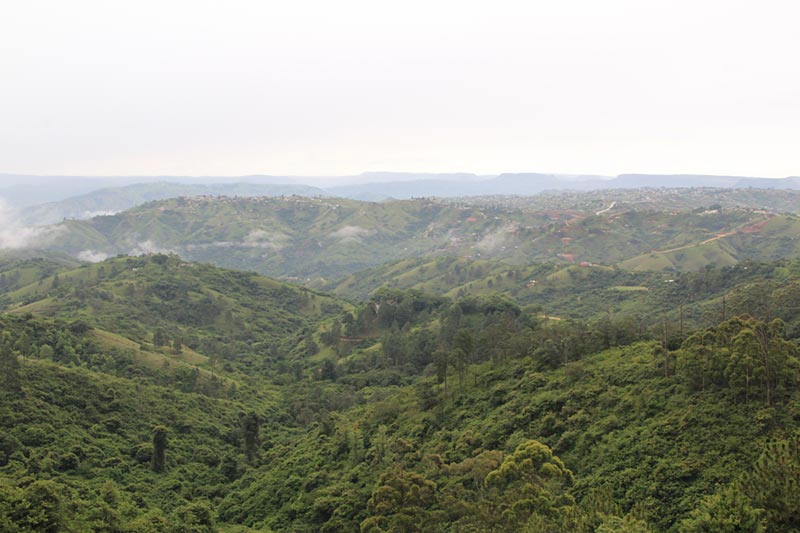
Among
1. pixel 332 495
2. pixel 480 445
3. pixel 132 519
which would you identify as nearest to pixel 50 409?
pixel 132 519

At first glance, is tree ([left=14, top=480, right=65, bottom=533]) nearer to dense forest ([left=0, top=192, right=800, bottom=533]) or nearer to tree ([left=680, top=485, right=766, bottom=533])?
dense forest ([left=0, top=192, right=800, bottom=533])

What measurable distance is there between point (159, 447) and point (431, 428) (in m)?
32.9

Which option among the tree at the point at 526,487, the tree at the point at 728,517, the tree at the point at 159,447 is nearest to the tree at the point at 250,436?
the tree at the point at 159,447

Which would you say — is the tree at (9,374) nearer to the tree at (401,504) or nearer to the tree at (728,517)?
the tree at (401,504)

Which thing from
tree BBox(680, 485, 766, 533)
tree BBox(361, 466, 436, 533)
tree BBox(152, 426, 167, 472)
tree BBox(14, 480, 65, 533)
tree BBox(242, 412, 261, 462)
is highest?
tree BBox(680, 485, 766, 533)

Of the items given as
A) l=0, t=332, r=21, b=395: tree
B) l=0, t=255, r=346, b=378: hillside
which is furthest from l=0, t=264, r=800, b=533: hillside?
l=0, t=255, r=346, b=378: hillside

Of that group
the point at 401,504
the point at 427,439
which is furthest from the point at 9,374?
the point at 401,504

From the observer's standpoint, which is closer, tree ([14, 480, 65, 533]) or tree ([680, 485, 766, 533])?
tree ([680, 485, 766, 533])

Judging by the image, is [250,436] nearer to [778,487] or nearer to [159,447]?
[159,447]

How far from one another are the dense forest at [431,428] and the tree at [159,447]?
242mm

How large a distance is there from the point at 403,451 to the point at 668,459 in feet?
88.1

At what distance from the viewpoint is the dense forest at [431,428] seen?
31.8 metres

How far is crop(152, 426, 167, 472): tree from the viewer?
61.3 metres

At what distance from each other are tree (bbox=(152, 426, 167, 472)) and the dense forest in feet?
0.79
